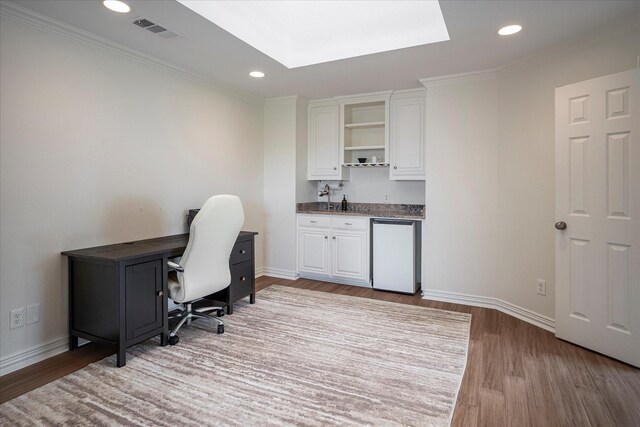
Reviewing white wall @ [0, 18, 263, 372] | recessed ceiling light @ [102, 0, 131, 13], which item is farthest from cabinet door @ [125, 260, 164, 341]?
recessed ceiling light @ [102, 0, 131, 13]

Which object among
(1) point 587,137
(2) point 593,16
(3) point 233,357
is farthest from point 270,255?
(2) point 593,16

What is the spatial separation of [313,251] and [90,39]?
321 cm

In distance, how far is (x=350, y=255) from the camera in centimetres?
453

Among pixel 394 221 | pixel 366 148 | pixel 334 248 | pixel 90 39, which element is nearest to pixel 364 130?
pixel 366 148

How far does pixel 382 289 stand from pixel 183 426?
290 cm

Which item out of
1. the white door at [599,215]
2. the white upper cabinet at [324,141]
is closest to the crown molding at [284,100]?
the white upper cabinet at [324,141]

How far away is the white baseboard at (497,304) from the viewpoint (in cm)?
315

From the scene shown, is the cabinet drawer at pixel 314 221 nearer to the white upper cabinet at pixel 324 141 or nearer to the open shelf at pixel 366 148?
the white upper cabinet at pixel 324 141

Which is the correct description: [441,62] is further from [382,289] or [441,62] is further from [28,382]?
[28,382]

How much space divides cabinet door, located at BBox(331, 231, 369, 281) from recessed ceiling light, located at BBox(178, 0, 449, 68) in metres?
2.11

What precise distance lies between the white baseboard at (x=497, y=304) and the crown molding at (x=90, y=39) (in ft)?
11.3

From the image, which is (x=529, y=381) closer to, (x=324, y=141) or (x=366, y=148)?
(x=366, y=148)

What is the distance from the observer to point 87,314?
102 inches

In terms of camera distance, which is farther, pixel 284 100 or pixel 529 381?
pixel 284 100
